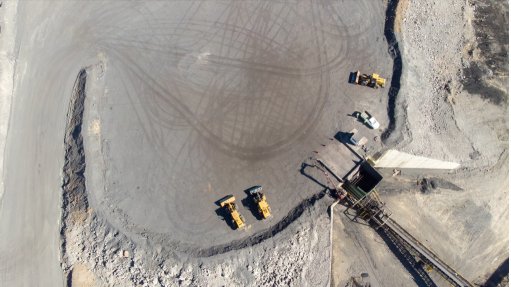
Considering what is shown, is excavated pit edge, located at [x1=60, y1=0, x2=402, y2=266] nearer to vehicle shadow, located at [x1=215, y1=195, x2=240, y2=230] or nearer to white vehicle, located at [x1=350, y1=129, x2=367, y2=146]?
vehicle shadow, located at [x1=215, y1=195, x2=240, y2=230]

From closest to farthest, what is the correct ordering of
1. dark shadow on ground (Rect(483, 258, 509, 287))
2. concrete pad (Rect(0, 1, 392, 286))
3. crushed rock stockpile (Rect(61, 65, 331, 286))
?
crushed rock stockpile (Rect(61, 65, 331, 286)) → concrete pad (Rect(0, 1, 392, 286)) → dark shadow on ground (Rect(483, 258, 509, 287))

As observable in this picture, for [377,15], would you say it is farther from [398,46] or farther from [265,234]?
[265,234]

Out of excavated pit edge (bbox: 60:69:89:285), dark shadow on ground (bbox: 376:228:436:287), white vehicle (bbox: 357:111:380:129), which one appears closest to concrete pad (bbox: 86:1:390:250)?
white vehicle (bbox: 357:111:380:129)

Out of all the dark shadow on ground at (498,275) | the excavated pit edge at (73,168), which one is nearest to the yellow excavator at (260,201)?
the excavated pit edge at (73,168)

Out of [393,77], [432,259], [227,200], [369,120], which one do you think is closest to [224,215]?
[227,200]

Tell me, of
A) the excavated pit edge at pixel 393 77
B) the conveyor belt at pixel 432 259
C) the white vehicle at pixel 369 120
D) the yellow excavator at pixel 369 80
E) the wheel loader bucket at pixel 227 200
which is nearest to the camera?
the wheel loader bucket at pixel 227 200

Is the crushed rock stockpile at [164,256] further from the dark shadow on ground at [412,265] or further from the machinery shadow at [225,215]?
the dark shadow on ground at [412,265]

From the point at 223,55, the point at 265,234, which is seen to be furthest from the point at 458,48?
the point at 265,234
